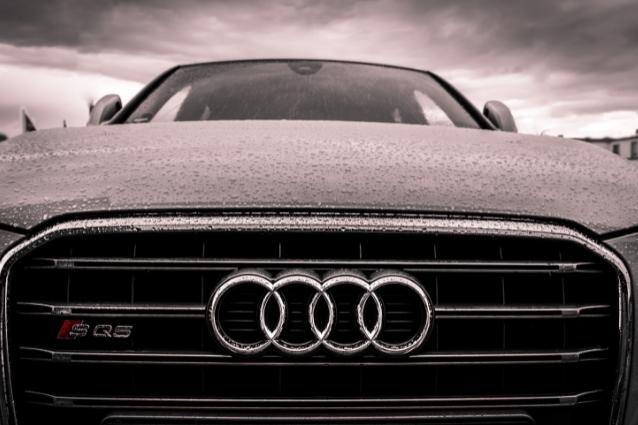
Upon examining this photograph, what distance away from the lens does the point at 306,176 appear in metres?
1.59

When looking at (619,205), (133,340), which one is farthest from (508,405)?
(133,340)

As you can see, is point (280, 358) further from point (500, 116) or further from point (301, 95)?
point (500, 116)

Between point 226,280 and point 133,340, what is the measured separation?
0.25 metres

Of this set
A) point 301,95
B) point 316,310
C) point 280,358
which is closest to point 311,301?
point 316,310

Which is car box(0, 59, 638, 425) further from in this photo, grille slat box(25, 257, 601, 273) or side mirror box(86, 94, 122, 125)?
side mirror box(86, 94, 122, 125)

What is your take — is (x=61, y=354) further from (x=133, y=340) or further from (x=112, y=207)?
(x=112, y=207)

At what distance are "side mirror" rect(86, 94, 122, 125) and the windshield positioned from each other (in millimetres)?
119

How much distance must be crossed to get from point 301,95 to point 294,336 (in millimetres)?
1758

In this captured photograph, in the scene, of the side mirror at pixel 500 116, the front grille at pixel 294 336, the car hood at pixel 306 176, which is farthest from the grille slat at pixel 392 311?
the side mirror at pixel 500 116

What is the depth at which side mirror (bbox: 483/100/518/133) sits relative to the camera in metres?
3.03

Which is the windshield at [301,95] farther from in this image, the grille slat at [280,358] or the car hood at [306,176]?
the grille slat at [280,358]

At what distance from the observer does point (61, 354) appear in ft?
4.87

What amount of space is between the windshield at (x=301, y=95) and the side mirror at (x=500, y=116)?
15 cm

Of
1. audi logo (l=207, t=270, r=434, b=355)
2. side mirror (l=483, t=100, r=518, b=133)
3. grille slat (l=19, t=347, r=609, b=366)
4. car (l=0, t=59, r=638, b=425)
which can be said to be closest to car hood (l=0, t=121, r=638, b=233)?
car (l=0, t=59, r=638, b=425)
